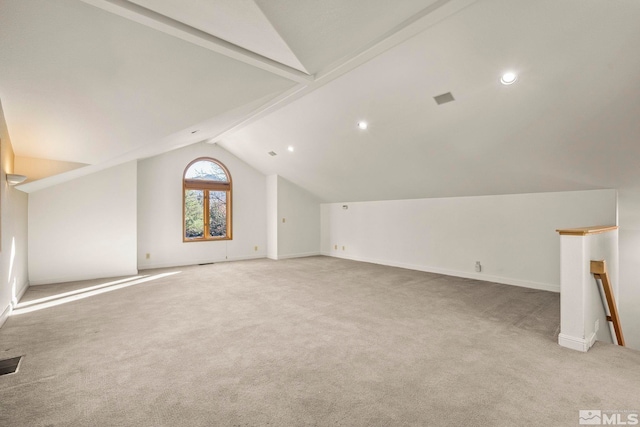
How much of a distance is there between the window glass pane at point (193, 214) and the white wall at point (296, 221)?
1.93 meters

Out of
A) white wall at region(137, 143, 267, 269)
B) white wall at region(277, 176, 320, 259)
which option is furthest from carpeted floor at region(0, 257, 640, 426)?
white wall at region(277, 176, 320, 259)

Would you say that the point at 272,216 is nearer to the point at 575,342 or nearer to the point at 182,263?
the point at 182,263

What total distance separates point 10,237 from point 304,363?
13.6 ft

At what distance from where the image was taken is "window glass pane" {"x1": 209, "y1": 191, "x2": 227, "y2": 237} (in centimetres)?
780

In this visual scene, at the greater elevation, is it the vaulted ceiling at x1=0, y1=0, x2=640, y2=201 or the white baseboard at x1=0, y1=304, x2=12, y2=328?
the vaulted ceiling at x1=0, y1=0, x2=640, y2=201

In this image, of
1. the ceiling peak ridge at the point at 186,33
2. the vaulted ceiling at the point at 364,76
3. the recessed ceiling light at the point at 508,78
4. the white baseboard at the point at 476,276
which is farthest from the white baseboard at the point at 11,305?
the white baseboard at the point at 476,276

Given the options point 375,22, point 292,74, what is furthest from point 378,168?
point 375,22

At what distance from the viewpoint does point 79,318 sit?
361 cm

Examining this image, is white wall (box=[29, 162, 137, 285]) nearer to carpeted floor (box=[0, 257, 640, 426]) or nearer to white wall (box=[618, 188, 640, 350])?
carpeted floor (box=[0, 257, 640, 426])

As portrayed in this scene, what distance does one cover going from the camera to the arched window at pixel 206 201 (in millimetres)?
7445

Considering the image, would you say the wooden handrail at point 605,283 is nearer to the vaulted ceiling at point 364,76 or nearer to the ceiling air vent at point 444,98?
the vaulted ceiling at point 364,76

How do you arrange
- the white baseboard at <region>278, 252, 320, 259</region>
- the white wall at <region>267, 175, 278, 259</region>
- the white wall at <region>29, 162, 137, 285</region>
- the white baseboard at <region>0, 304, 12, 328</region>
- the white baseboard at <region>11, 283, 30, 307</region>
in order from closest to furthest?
1. the white baseboard at <region>0, 304, 12, 328</region>
2. the white baseboard at <region>11, 283, 30, 307</region>
3. the white wall at <region>29, 162, 137, 285</region>
4. the white wall at <region>267, 175, 278, 259</region>
5. the white baseboard at <region>278, 252, 320, 259</region>

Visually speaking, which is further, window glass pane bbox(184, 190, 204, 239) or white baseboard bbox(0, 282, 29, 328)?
window glass pane bbox(184, 190, 204, 239)

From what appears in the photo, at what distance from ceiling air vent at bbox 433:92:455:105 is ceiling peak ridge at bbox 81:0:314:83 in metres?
1.85
